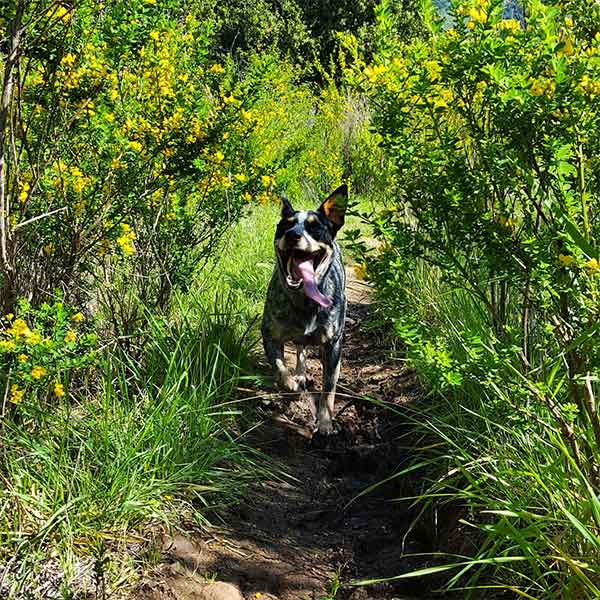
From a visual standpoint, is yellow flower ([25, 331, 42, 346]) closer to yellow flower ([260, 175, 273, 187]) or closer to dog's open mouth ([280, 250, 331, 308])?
dog's open mouth ([280, 250, 331, 308])

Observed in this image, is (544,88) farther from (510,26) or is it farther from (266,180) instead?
(266,180)

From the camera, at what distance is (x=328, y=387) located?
4668 mm

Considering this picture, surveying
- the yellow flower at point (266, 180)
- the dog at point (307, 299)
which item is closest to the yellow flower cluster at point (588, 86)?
the dog at point (307, 299)

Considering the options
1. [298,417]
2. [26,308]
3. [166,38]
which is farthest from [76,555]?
[166,38]

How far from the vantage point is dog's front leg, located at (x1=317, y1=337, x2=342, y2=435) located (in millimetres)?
4543

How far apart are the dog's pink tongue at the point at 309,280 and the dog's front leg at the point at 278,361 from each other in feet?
1.21

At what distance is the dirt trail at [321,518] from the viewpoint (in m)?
3.03

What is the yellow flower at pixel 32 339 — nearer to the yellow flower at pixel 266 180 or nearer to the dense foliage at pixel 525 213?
the dense foliage at pixel 525 213

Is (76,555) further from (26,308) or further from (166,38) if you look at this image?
(166,38)

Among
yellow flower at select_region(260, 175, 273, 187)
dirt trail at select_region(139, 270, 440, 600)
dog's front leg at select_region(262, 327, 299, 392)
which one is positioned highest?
yellow flower at select_region(260, 175, 273, 187)

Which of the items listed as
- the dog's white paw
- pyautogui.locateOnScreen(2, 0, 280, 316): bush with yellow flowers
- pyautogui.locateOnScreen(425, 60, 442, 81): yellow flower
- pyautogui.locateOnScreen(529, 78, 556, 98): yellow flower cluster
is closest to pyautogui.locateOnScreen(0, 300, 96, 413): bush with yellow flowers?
pyautogui.locateOnScreen(2, 0, 280, 316): bush with yellow flowers

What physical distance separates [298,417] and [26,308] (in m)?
2.30

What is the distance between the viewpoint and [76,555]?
2721 mm

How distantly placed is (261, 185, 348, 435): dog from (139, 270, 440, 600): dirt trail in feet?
0.71
